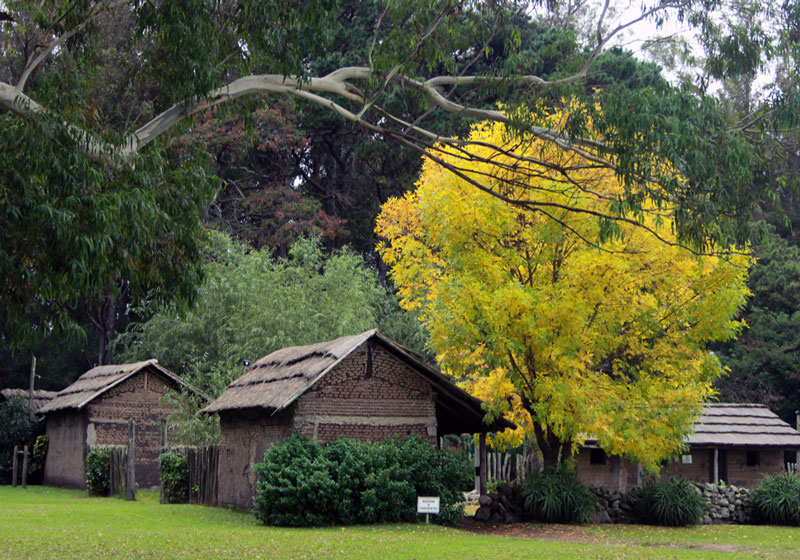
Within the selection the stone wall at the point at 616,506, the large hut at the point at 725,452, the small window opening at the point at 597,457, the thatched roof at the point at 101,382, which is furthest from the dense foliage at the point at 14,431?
the large hut at the point at 725,452

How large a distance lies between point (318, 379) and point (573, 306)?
6361mm

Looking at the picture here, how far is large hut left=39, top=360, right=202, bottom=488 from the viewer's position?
109 ft

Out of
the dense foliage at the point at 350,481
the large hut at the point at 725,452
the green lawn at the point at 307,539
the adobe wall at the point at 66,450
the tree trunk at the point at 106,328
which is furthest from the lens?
the tree trunk at the point at 106,328

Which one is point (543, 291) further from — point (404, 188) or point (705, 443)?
point (404, 188)

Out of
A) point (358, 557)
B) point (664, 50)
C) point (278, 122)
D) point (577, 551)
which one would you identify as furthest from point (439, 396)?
point (278, 122)

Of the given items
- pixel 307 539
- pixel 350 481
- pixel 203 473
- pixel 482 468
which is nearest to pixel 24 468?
pixel 203 473

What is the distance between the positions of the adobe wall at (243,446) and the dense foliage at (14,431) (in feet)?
52.8

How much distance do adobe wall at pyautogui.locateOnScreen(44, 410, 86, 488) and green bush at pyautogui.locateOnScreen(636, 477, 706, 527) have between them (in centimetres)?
1936

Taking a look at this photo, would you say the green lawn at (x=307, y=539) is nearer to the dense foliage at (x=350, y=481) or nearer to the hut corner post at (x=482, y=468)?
the dense foliage at (x=350, y=481)

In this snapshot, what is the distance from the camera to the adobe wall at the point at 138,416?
1312 inches

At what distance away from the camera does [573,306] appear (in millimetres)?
22578

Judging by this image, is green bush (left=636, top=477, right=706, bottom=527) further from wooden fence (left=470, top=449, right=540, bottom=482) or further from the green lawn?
wooden fence (left=470, top=449, right=540, bottom=482)

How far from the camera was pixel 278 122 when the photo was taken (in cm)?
3809

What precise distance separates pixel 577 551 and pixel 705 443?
14247 millimetres
